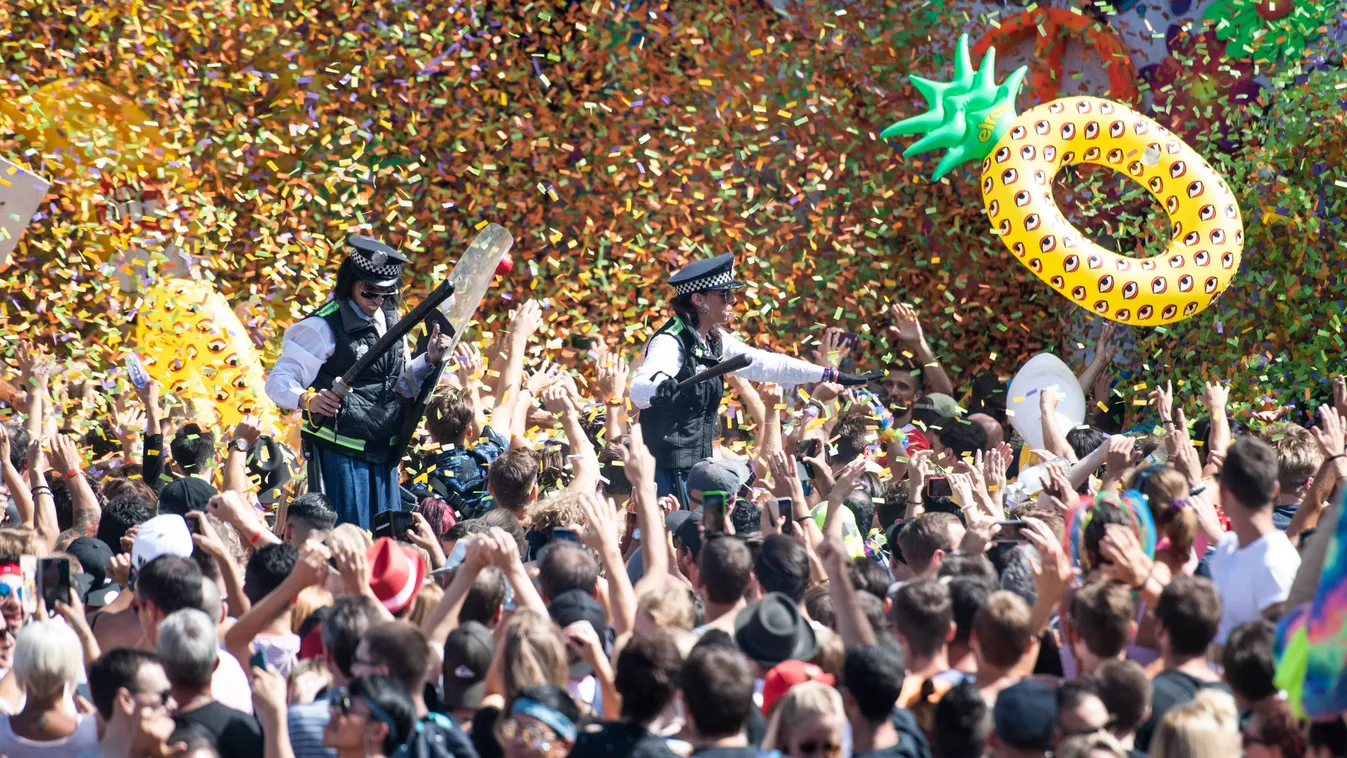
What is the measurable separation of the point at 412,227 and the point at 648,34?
88.3 inches

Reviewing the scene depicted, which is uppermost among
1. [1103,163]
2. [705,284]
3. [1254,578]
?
[1103,163]

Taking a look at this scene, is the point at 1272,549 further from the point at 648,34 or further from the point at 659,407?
the point at 648,34

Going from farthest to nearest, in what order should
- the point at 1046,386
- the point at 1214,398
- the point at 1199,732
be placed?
the point at 1046,386 < the point at 1214,398 < the point at 1199,732

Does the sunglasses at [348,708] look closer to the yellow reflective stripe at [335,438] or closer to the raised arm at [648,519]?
the raised arm at [648,519]

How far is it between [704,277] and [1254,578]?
399 cm

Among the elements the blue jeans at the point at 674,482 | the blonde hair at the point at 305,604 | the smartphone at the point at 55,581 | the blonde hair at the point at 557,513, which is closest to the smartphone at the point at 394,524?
the blonde hair at the point at 557,513

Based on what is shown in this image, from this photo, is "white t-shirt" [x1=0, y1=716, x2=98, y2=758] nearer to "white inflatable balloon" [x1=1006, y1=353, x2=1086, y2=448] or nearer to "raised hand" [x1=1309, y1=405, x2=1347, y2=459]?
"raised hand" [x1=1309, y1=405, x2=1347, y2=459]

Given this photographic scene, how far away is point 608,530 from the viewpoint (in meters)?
5.04

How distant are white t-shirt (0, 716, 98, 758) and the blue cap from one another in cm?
461

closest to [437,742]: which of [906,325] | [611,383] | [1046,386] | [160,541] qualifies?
[160,541]

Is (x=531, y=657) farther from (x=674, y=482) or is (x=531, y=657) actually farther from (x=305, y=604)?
(x=674, y=482)

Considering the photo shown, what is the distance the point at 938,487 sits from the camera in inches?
274

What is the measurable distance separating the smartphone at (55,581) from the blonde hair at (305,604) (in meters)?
0.64

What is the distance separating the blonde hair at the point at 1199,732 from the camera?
3.46m
